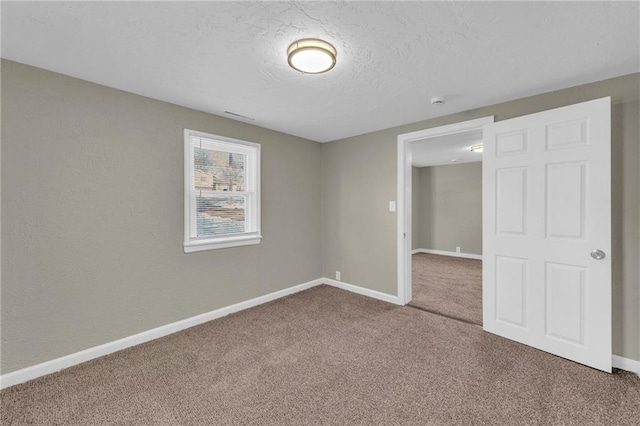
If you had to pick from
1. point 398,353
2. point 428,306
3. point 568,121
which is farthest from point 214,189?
point 568,121

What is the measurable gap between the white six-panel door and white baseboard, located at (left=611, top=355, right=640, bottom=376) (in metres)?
0.21

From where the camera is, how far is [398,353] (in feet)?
7.95

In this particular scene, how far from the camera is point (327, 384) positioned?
6.58 feet

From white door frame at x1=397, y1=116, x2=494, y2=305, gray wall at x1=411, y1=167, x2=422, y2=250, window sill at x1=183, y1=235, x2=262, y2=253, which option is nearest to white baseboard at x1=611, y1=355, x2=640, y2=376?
white door frame at x1=397, y1=116, x2=494, y2=305

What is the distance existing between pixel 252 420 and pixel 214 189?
7.63 feet

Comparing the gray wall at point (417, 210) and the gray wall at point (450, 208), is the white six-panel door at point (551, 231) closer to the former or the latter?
the gray wall at point (450, 208)

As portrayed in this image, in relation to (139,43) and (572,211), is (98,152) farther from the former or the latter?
(572,211)

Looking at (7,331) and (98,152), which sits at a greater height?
(98,152)

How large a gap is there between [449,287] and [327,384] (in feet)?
10.3

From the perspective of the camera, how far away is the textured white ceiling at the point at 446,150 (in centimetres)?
439

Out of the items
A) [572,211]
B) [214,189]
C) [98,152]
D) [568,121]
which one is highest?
[568,121]

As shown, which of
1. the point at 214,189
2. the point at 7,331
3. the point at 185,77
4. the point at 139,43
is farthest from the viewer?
the point at 214,189

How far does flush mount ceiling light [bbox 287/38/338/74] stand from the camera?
1.74m

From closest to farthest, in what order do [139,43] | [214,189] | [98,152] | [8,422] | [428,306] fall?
1. [8,422]
2. [139,43]
3. [98,152]
4. [214,189]
5. [428,306]
